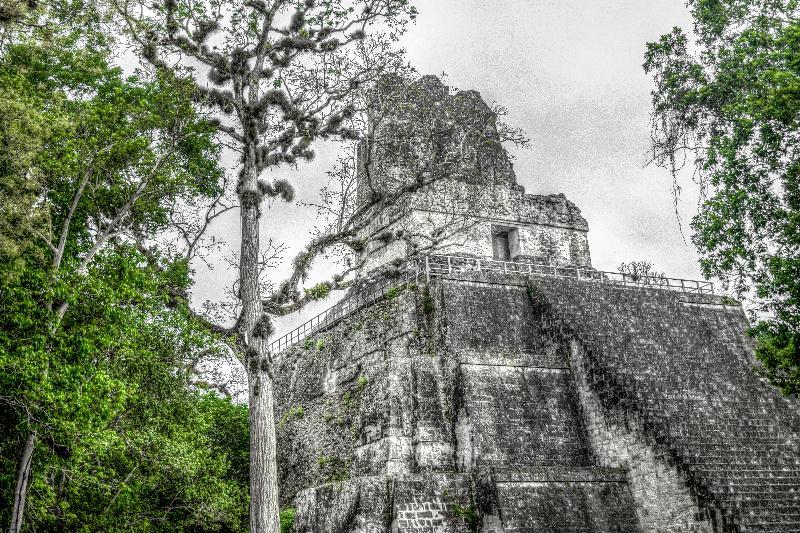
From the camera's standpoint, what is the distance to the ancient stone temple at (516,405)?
11.2 m

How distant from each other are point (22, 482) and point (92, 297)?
2427 millimetres

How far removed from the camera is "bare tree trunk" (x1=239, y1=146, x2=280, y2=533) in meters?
7.94

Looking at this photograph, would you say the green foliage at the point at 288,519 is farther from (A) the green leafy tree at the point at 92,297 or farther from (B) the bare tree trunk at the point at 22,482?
(B) the bare tree trunk at the point at 22,482

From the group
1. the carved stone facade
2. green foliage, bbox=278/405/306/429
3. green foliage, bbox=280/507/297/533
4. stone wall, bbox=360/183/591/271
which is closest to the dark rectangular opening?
the carved stone facade

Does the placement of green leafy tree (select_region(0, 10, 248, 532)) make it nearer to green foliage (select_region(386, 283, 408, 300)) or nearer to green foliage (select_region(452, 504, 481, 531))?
green foliage (select_region(452, 504, 481, 531))

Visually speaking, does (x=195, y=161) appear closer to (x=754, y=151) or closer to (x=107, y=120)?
(x=107, y=120)

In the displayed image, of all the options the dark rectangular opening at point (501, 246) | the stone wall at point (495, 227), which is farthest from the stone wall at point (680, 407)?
the dark rectangular opening at point (501, 246)

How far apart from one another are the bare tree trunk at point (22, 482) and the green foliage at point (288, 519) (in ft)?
19.1

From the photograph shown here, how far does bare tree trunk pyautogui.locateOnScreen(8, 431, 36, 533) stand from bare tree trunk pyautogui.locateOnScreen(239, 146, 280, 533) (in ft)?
9.47

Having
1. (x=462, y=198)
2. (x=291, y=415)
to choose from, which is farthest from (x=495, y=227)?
(x=291, y=415)

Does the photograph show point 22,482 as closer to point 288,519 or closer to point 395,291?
point 288,519

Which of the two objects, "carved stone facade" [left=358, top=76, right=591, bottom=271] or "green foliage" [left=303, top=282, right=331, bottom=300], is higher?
"carved stone facade" [left=358, top=76, right=591, bottom=271]

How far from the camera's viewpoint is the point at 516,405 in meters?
13.2

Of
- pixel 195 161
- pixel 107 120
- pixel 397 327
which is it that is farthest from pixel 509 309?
pixel 107 120
